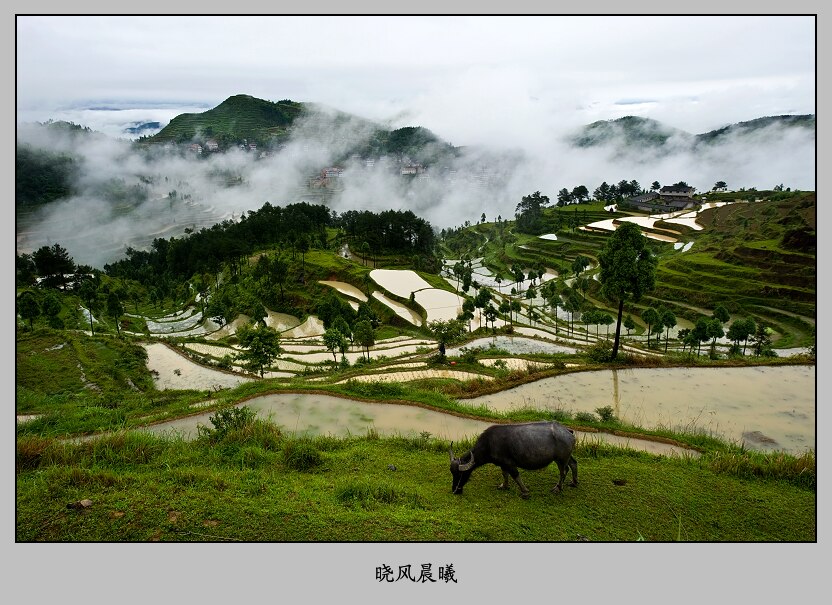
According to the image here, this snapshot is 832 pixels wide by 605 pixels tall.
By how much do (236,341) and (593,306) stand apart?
4375 centimetres

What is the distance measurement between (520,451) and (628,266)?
45.6 feet

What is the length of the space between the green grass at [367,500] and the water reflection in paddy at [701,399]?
3.98m

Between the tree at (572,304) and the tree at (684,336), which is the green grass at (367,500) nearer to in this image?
the tree at (684,336)

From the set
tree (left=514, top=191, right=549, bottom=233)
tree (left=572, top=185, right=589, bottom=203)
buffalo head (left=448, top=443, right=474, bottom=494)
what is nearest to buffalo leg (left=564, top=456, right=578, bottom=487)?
buffalo head (left=448, top=443, right=474, bottom=494)

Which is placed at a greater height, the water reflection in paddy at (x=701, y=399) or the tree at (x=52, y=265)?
the water reflection in paddy at (x=701, y=399)

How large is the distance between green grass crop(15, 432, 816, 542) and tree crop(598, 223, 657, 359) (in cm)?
1082

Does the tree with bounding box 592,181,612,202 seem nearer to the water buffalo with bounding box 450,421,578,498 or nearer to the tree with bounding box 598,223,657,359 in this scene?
the tree with bounding box 598,223,657,359

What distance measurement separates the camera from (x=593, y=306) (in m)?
58.8

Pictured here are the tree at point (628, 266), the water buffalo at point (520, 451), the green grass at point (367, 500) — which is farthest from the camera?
the tree at point (628, 266)

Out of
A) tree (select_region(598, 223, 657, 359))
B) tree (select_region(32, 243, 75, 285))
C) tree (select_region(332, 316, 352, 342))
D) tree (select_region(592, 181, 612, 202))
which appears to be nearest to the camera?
tree (select_region(598, 223, 657, 359))

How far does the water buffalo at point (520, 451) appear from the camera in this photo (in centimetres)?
718

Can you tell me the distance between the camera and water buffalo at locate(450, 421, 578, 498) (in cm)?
718

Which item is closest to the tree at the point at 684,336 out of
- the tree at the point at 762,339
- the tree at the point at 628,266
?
the tree at the point at 762,339

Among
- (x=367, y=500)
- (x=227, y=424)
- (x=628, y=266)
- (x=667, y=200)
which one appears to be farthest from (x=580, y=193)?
(x=367, y=500)
